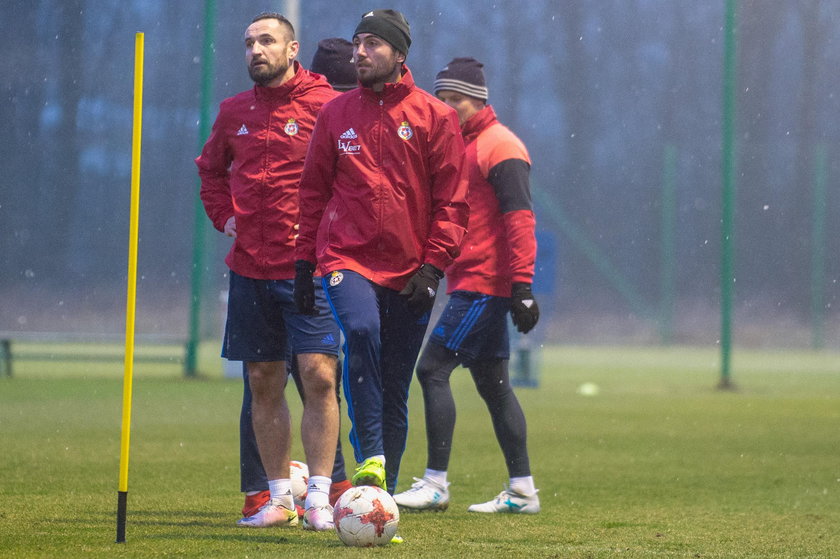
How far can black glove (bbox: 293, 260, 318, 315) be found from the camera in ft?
15.5

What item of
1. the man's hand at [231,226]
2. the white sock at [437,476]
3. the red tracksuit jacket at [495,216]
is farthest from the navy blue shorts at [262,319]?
the white sock at [437,476]

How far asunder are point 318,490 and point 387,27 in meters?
1.60

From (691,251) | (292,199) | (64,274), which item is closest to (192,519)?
(292,199)

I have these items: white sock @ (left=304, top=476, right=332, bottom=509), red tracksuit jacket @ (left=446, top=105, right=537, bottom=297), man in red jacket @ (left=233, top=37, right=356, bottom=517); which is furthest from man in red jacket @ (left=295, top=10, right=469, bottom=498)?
red tracksuit jacket @ (left=446, top=105, right=537, bottom=297)

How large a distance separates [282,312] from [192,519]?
880 millimetres

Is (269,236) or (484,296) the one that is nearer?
(269,236)

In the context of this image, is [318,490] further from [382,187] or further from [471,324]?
[471,324]

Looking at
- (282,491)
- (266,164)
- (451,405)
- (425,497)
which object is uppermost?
(266,164)

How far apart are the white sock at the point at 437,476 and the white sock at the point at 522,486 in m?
0.28

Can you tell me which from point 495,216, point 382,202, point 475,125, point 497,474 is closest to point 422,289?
point 382,202

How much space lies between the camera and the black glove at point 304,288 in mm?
4738

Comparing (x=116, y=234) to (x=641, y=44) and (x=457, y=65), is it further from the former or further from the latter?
(x=457, y=65)

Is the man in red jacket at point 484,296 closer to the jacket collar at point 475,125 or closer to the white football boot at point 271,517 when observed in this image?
the jacket collar at point 475,125

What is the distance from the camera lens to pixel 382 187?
15.7 ft
